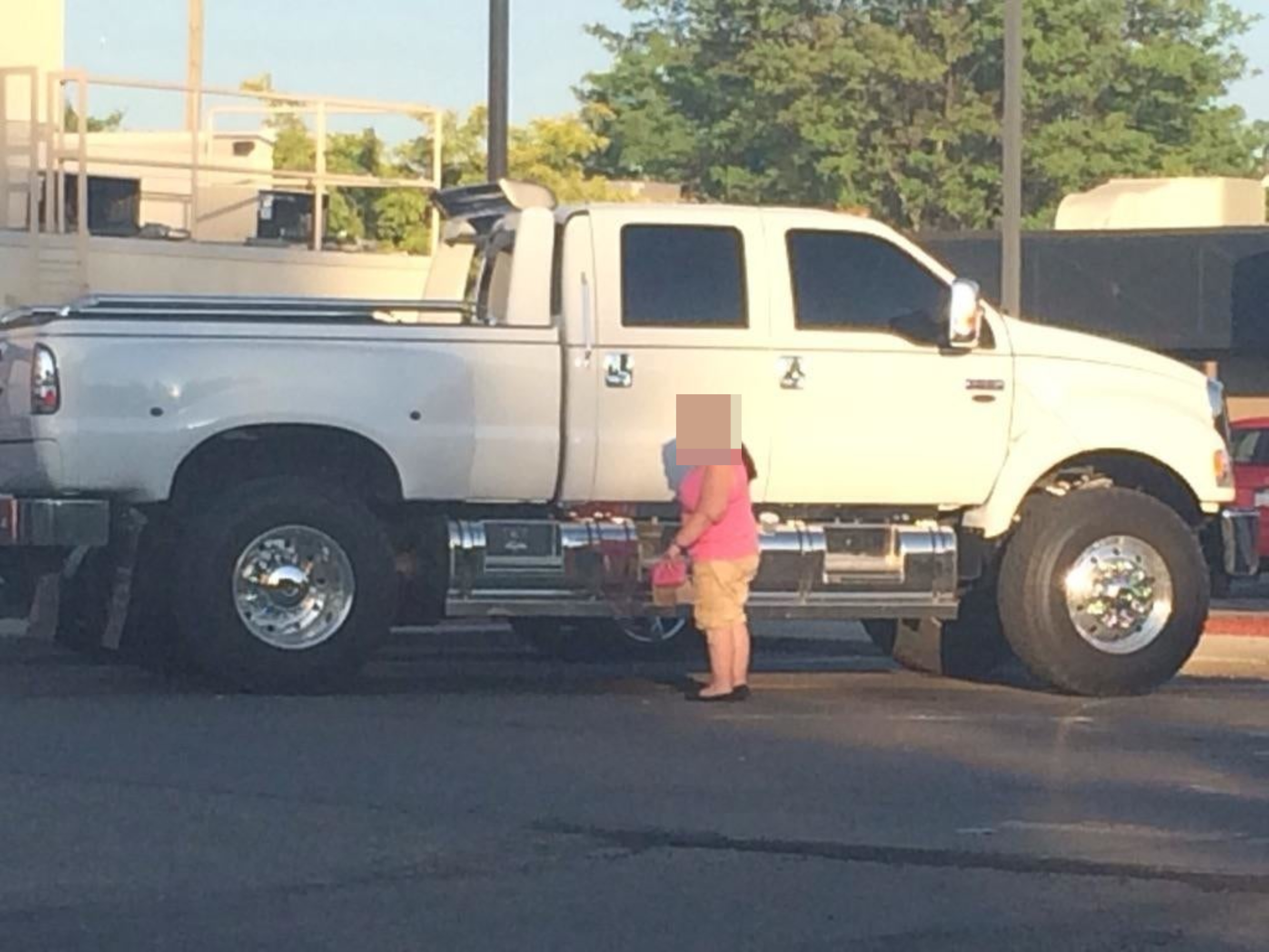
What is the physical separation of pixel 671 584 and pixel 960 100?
43.7m

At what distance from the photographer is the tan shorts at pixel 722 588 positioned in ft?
41.0

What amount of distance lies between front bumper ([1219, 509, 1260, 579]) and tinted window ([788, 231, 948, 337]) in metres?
1.99

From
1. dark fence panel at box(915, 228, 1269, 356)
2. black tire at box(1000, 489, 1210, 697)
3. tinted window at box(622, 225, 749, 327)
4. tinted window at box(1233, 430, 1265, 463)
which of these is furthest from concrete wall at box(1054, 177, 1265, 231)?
tinted window at box(622, 225, 749, 327)

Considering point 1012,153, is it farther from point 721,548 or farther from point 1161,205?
point 1161,205

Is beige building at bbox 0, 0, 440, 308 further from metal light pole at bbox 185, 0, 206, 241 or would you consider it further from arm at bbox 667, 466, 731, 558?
arm at bbox 667, 466, 731, 558

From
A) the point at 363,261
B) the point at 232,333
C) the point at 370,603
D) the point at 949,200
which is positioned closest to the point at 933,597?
the point at 370,603

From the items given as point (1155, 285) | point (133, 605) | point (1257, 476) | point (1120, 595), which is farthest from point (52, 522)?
point (1155, 285)

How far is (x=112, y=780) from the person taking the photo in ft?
32.6

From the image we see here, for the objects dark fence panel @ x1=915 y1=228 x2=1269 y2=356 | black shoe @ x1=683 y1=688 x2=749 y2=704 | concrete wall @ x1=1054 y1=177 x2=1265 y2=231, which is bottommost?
black shoe @ x1=683 y1=688 x2=749 y2=704

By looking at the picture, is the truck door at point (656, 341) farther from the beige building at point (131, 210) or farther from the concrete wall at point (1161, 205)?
the concrete wall at point (1161, 205)

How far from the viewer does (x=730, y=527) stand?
12.5 meters

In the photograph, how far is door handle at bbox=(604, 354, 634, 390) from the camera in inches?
512

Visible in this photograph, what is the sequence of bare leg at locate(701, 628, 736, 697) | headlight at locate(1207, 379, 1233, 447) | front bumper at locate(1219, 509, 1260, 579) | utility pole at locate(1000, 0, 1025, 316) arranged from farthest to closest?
utility pole at locate(1000, 0, 1025, 316) → front bumper at locate(1219, 509, 1260, 579) → headlight at locate(1207, 379, 1233, 447) → bare leg at locate(701, 628, 736, 697)

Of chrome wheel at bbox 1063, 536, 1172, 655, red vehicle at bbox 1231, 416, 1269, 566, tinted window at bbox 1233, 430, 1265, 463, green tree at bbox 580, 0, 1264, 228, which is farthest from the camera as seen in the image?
green tree at bbox 580, 0, 1264, 228
